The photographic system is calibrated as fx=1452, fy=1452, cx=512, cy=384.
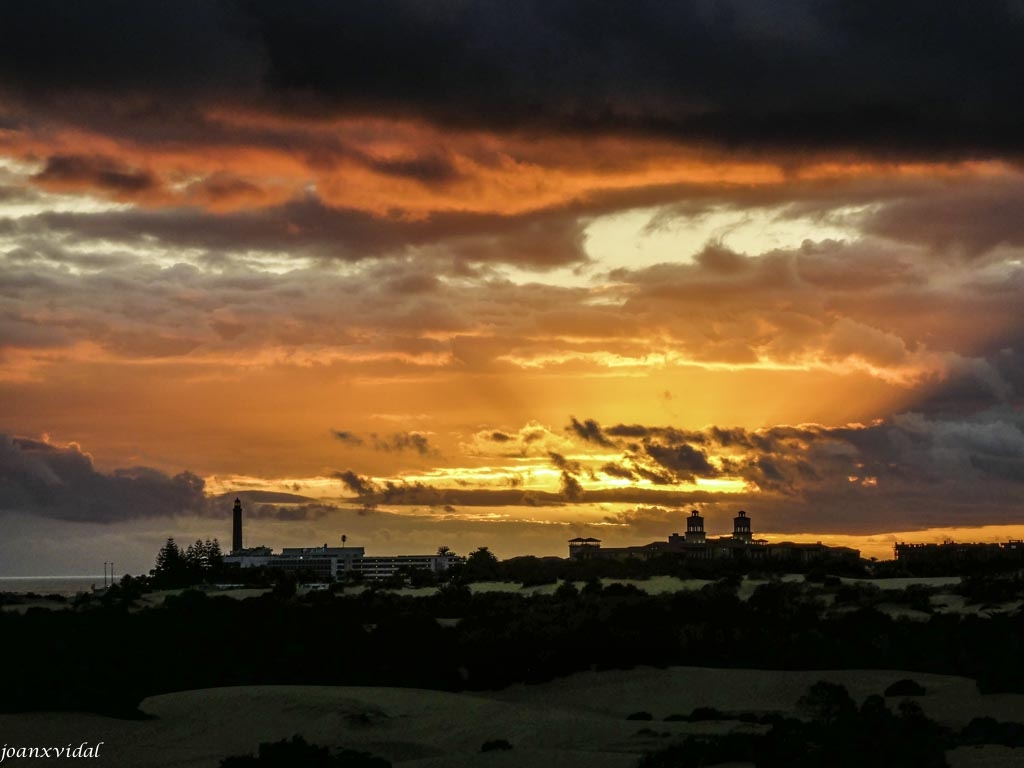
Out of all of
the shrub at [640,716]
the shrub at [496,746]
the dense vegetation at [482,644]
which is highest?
the dense vegetation at [482,644]

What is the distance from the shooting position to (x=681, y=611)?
59656 mm

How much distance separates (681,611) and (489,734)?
895 inches

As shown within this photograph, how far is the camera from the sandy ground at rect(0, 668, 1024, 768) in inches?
1380

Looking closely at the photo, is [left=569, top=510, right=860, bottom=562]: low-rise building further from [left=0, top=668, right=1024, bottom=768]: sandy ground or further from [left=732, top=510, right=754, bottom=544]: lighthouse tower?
[left=0, top=668, right=1024, bottom=768]: sandy ground

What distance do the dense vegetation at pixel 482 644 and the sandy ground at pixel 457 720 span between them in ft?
7.15

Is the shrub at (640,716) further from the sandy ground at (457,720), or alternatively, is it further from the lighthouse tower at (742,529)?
the lighthouse tower at (742,529)

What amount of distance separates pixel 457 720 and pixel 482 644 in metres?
13.4

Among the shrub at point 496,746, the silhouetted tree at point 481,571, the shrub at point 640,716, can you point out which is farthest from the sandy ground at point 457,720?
the silhouetted tree at point 481,571

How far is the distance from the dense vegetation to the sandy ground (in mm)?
2179

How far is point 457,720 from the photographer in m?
40.2

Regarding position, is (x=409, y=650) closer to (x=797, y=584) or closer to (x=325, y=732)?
(x=325, y=732)

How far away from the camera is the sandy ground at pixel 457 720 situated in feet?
115

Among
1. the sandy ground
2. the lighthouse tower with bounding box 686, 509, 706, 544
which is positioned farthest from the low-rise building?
the sandy ground

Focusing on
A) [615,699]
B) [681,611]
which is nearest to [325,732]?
[615,699]
